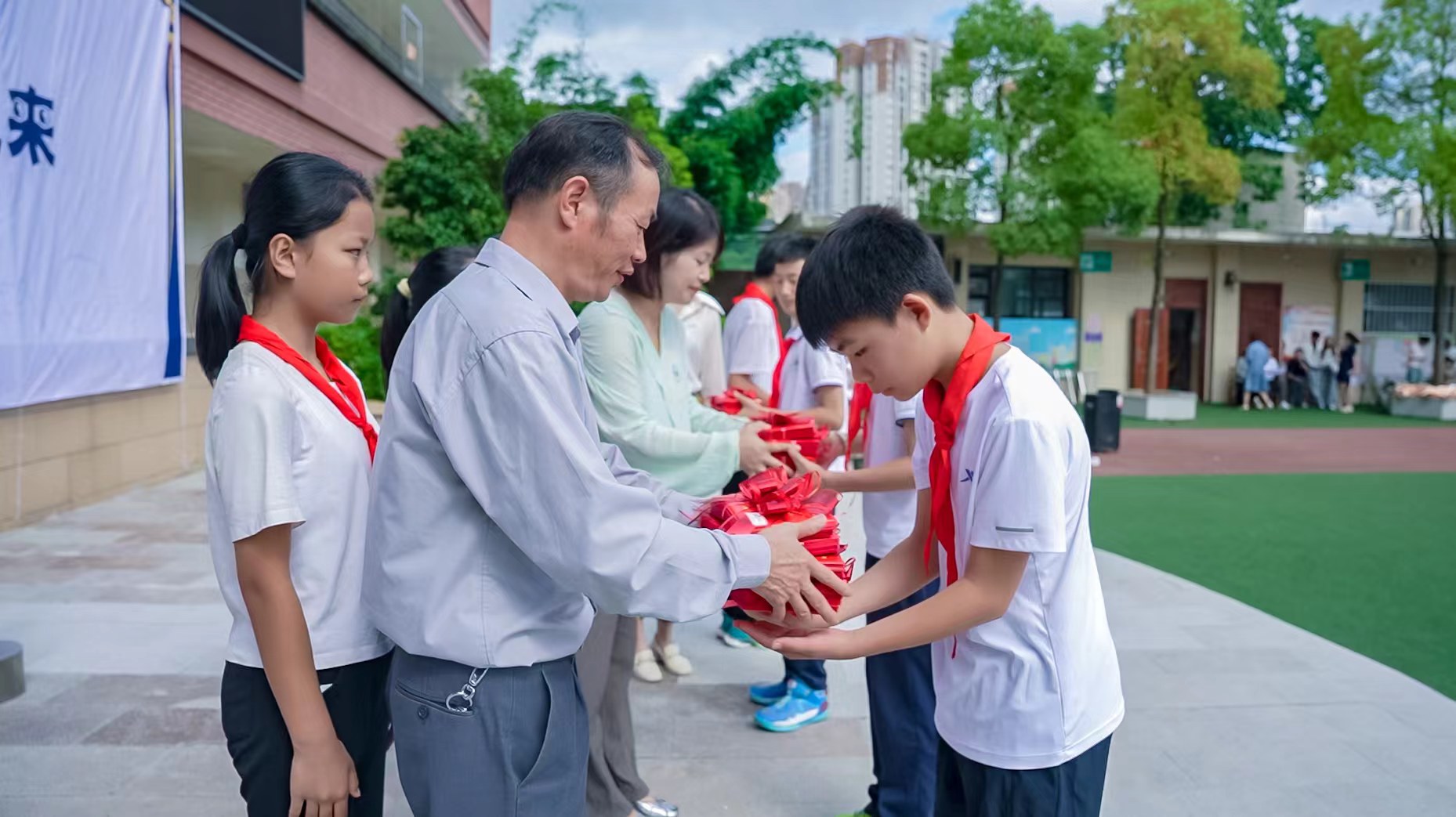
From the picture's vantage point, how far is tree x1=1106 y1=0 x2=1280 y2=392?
16.1 m

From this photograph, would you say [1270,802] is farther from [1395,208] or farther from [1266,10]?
[1266,10]

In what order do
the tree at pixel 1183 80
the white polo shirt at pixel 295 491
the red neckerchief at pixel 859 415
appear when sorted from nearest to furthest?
the white polo shirt at pixel 295 491 < the red neckerchief at pixel 859 415 < the tree at pixel 1183 80

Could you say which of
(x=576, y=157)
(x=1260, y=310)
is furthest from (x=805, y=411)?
(x=1260, y=310)

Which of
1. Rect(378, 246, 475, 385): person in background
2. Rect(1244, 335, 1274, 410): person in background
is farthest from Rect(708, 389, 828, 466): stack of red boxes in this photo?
Rect(1244, 335, 1274, 410): person in background

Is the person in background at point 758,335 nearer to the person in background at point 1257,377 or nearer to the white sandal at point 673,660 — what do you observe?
the white sandal at point 673,660

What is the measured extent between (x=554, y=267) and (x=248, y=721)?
90cm

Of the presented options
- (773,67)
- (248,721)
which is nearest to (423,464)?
(248,721)

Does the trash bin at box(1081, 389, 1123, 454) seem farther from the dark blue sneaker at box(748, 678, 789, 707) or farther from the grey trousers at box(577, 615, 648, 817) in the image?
the grey trousers at box(577, 615, 648, 817)

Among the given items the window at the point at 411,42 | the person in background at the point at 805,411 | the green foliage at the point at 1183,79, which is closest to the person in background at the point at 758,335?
the person in background at the point at 805,411

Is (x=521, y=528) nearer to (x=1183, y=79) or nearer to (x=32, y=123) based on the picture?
(x=32, y=123)

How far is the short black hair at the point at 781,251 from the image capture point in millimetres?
4016

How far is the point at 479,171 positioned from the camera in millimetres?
11047

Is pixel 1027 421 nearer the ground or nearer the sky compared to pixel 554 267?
nearer the ground

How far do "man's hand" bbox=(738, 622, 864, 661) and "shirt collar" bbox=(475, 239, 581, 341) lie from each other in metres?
0.57
